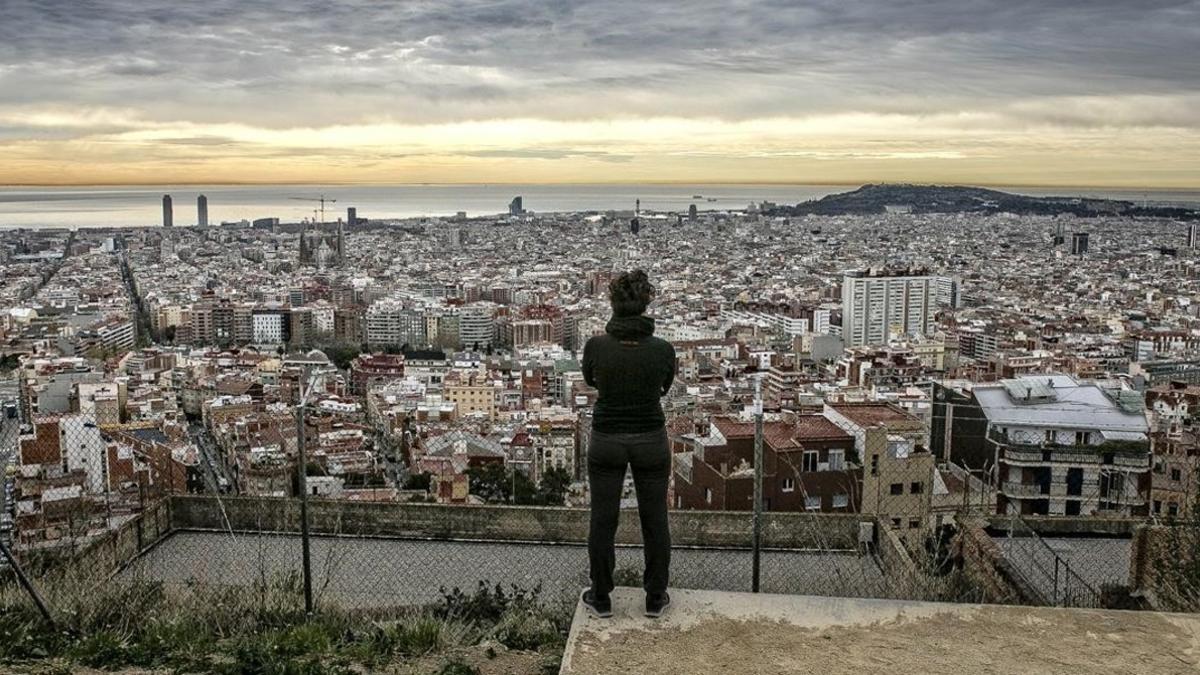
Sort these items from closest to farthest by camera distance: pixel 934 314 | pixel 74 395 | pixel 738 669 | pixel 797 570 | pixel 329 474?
pixel 738 669, pixel 797 570, pixel 329 474, pixel 74 395, pixel 934 314

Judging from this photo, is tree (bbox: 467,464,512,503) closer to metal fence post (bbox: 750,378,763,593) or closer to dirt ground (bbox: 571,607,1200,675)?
metal fence post (bbox: 750,378,763,593)

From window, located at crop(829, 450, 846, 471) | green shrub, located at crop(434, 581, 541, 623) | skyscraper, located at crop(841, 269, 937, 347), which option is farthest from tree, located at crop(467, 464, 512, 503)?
skyscraper, located at crop(841, 269, 937, 347)

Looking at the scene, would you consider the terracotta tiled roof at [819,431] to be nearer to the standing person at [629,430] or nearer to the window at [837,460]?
the window at [837,460]

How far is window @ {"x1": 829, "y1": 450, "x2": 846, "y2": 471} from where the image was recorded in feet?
23.7

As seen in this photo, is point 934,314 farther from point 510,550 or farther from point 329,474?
point 510,550

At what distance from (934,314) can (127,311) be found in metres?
36.9

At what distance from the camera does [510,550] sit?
4887 mm

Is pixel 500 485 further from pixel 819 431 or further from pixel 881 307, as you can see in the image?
pixel 881 307

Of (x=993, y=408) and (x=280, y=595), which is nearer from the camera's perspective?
(x=280, y=595)

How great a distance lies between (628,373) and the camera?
2.66 metres

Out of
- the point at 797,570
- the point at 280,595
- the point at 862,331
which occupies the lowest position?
the point at 862,331

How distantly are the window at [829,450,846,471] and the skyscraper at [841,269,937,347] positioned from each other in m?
39.4

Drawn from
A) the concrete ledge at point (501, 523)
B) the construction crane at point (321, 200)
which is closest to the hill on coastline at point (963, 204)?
the construction crane at point (321, 200)

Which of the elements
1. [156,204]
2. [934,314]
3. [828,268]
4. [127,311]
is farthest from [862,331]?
[156,204]
